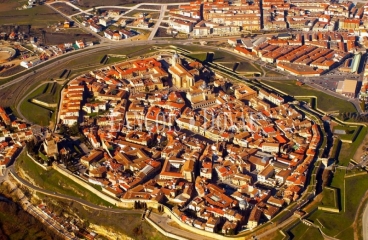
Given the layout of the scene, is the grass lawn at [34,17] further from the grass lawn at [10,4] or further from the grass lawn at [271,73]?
the grass lawn at [271,73]

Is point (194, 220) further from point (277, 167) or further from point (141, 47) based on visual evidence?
point (141, 47)

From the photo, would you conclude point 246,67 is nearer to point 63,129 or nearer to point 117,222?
point 63,129

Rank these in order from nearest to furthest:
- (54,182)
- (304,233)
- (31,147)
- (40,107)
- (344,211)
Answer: (304,233), (344,211), (54,182), (31,147), (40,107)

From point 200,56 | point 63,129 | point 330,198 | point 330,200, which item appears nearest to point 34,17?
point 200,56

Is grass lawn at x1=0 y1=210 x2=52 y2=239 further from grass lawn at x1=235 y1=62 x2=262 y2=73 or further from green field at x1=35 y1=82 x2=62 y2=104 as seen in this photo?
grass lawn at x1=235 y1=62 x2=262 y2=73

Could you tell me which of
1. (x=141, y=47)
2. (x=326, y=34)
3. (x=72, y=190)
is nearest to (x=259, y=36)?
(x=326, y=34)
